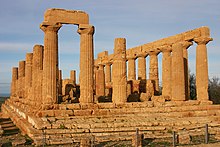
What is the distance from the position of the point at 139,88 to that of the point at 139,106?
10.00 meters

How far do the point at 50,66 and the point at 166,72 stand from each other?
13.7 metres

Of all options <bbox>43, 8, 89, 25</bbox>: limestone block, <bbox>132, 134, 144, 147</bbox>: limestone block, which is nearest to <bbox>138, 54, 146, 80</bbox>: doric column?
<bbox>43, 8, 89, 25</bbox>: limestone block

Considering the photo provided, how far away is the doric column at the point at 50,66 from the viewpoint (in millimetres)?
19000

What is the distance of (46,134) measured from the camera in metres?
14.5

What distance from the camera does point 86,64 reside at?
20.0m

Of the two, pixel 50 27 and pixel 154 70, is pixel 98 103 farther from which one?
pixel 154 70

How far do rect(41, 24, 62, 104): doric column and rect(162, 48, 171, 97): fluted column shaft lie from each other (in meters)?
13.1

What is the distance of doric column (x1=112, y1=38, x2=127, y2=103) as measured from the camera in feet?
69.4

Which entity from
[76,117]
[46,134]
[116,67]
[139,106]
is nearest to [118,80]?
[116,67]

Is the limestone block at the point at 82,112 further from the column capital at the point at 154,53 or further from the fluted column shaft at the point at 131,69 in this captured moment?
the fluted column shaft at the point at 131,69

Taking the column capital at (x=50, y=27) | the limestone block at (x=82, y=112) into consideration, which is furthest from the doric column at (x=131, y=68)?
the limestone block at (x=82, y=112)

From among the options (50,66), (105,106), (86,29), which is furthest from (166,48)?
(50,66)

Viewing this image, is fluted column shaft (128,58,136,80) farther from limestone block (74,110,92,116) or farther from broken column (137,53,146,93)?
limestone block (74,110,92,116)

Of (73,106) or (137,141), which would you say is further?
(73,106)
